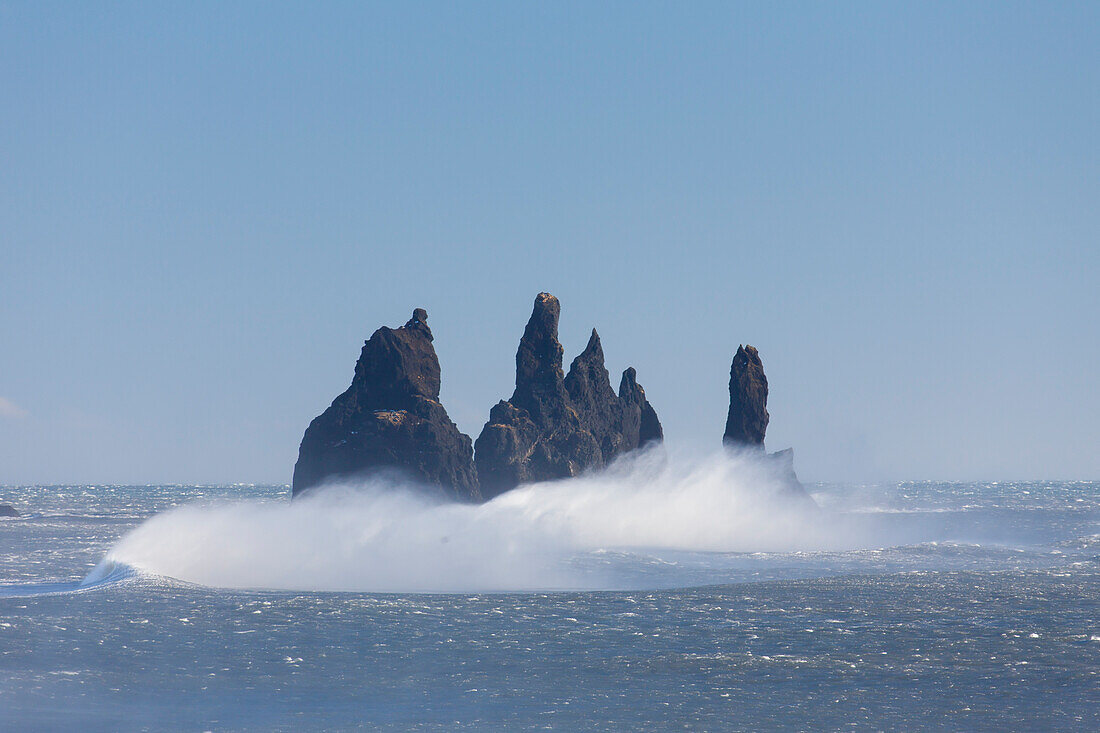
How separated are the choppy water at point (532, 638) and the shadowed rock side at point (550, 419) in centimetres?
3585

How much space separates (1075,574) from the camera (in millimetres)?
43594

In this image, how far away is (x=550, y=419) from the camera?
97.6 m

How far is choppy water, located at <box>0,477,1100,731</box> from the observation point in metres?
19.0

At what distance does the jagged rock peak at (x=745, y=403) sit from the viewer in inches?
4291

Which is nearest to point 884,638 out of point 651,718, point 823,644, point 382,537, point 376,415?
point 823,644

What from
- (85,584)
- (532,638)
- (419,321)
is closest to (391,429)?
(419,321)

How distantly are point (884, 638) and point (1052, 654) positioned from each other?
365 cm

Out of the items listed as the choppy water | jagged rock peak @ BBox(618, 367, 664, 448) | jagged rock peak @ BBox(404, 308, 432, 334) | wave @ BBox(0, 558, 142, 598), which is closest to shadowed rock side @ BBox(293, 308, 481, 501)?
jagged rock peak @ BBox(404, 308, 432, 334)

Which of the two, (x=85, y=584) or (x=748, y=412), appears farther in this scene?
(x=748, y=412)

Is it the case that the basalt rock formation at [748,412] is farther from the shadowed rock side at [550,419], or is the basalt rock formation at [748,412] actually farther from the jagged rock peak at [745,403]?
the shadowed rock side at [550,419]

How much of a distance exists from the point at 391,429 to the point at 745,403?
38.3 metres

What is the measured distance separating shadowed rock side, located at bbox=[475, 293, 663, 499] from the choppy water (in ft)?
118

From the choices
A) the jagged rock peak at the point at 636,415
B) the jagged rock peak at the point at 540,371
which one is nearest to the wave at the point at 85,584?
the jagged rock peak at the point at 540,371

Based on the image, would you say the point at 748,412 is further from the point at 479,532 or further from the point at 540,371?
the point at 479,532
